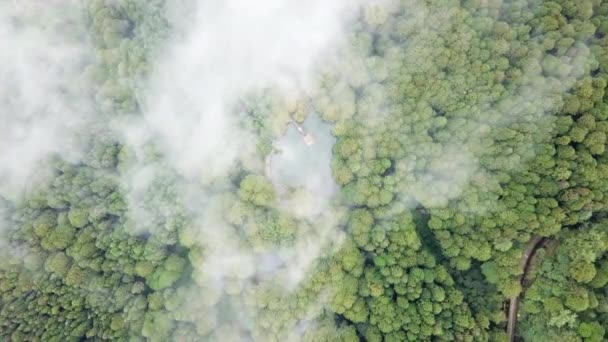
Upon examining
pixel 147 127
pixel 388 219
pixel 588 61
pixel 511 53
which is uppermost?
pixel 147 127

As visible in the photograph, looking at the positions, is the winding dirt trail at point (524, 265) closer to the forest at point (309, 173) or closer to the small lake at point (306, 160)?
the forest at point (309, 173)

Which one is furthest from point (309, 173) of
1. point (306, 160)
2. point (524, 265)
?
point (524, 265)

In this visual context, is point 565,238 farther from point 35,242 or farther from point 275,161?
point 35,242

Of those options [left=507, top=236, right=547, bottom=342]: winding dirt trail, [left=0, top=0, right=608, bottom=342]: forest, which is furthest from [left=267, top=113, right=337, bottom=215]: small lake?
[left=507, top=236, right=547, bottom=342]: winding dirt trail

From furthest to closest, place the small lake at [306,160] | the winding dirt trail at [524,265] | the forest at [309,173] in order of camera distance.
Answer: the small lake at [306,160]
the winding dirt trail at [524,265]
the forest at [309,173]

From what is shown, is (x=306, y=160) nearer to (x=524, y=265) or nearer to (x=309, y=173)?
(x=309, y=173)

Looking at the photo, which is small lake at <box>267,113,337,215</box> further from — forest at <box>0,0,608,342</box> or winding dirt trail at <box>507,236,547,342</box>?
winding dirt trail at <box>507,236,547,342</box>

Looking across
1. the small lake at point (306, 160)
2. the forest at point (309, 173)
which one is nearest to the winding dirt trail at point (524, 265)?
the forest at point (309, 173)

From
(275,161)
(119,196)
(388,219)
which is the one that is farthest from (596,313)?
(119,196)
